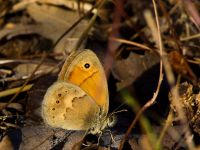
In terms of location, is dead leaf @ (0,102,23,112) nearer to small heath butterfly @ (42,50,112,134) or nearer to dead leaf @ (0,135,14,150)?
small heath butterfly @ (42,50,112,134)

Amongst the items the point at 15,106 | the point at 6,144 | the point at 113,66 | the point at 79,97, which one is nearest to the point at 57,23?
the point at 113,66

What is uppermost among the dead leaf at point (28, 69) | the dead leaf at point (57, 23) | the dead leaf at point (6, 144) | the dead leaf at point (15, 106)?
the dead leaf at point (57, 23)

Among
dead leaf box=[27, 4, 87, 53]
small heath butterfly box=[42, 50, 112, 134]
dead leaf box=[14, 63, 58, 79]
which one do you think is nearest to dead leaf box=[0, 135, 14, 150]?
small heath butterfly box=[42, 50, 112, 134]

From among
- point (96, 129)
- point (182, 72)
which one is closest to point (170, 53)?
point (182, 72)

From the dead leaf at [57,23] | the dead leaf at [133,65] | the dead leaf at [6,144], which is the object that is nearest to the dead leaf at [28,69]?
the dead leaf at [57,23]

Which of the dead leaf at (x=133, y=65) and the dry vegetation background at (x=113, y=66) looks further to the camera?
the dead leaf at (x=133, y=65)

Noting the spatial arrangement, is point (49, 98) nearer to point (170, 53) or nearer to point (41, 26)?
point (170, 53)

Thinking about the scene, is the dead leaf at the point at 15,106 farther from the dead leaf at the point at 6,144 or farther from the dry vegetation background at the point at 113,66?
the dead leaf at the point at 6,144

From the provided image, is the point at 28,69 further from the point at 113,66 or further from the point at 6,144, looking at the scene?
the point at 6,144
